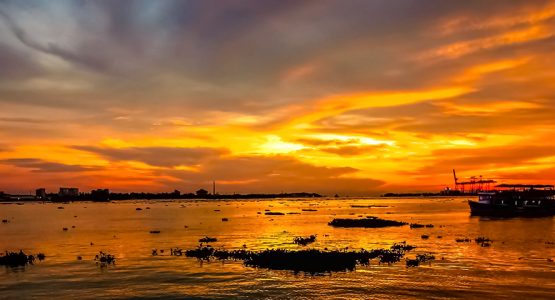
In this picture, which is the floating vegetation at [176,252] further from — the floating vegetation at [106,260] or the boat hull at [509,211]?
the boat hull at [509,211]

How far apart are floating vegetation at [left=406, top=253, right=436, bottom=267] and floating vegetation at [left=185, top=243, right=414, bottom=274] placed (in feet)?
5.62

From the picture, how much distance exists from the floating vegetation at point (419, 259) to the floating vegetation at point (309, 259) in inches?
67.5

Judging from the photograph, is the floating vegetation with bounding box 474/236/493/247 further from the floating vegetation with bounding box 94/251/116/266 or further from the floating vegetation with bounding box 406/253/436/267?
the floating vegetation with bounding box 94/251/116/266

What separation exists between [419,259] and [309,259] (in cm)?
1192

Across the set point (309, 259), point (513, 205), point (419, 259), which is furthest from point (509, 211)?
point (309, 259)

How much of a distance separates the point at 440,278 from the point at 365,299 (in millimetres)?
10283

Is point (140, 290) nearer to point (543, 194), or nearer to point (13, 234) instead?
point (13, 234)

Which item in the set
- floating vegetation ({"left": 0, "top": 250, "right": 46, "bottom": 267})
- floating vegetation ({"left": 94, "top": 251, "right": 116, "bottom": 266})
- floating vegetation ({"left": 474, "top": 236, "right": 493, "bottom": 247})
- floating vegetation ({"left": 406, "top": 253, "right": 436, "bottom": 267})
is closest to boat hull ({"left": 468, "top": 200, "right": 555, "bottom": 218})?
floating vegetation ({"left": 474, "top": 236, "right": 493, "bottom": 247})

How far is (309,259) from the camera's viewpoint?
1854 inches

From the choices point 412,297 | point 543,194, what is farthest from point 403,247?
point 543,194

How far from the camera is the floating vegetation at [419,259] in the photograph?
154 feet

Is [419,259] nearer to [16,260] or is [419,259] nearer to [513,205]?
[16,260]

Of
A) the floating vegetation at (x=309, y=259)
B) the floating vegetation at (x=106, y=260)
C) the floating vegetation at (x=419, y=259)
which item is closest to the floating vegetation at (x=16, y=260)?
the floating vegetation at (x=106, y=260)

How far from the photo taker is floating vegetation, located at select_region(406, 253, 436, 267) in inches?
1844
